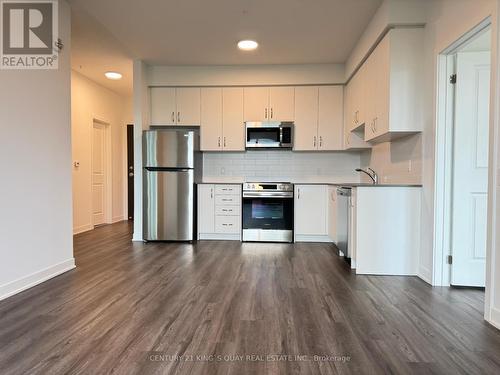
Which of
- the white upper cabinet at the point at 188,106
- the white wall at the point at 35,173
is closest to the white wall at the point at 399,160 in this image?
the white upper cabinet at the point at 188,106

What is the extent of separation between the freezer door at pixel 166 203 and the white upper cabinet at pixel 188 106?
934 mm

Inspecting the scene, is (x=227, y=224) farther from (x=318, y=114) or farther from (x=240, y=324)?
(x=240, y=324)

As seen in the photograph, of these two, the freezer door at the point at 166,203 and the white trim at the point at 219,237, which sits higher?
the freezer door at the point at 166,203

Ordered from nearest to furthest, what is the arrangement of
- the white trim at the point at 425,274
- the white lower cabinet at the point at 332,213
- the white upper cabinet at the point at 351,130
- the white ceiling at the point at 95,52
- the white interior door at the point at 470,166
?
1. the white interior door at the point at 470,166
2. the white trim at the point at 425,274
3. the white ceiling at the point at 95,52
4. the white lower cabinet at the point at 332,213
5. the white upper cabinet at the point at 351,130

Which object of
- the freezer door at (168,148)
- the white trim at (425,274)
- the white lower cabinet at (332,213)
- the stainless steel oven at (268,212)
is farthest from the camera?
the stainless steel oven at (268,212)

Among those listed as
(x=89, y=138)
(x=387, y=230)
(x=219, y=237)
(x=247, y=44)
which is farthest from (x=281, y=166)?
(x=89, y=138)

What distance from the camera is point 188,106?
16.6ft

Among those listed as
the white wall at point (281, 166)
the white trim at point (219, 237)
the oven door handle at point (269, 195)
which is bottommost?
the white trim at point (219, 237)

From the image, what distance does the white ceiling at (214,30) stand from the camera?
3209 millimetres

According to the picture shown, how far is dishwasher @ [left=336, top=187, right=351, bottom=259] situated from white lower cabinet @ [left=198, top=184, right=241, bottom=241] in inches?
60.7

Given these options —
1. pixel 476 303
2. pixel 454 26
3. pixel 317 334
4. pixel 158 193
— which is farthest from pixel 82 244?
pixel 454 26

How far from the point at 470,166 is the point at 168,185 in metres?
3.61

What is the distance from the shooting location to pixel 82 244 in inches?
178

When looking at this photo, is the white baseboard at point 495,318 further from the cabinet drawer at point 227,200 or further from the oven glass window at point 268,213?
the cabinet drawer at point 227,200
